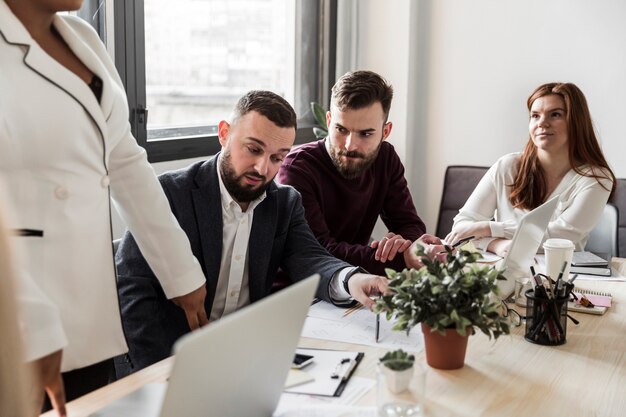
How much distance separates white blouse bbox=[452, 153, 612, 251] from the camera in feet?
9.19

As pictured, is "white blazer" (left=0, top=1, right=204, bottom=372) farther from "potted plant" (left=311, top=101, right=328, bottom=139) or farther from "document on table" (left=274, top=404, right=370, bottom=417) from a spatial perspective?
A: "potted plant" (left=311, top=101, right=328, bottom=139)

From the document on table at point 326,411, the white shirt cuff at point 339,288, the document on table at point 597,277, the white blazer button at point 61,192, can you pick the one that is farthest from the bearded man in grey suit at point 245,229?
the document on table at point 597,277

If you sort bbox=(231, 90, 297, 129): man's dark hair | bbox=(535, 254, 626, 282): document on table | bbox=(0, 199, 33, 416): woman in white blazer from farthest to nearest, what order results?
bbox=(535, 254, 626, 282): document on table, bbox=(231, 90, 297, 129): man's dark hair, bbox=(0, 199, 33, 416): woman in white blazer

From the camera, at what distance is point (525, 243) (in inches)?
77.9

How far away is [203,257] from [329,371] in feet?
1.92

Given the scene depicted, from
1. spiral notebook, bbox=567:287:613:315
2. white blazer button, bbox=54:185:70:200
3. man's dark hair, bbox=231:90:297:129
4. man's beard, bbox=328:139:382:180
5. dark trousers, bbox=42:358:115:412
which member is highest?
man's dark hair, bbox=231:90:297:129

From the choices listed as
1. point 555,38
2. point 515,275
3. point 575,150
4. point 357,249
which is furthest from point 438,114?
point 515,275

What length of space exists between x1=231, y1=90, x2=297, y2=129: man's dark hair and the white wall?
84.1 inches

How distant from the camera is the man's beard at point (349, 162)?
2602 millimetres

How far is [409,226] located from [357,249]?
501 mm

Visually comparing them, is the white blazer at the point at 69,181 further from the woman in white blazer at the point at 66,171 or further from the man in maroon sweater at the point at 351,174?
the man in maroon sweater at the point at 351,174

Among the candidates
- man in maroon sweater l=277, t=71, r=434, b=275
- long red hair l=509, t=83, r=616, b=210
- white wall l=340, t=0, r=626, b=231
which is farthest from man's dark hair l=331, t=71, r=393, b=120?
white wall l=340, t=0, r=626, b=231

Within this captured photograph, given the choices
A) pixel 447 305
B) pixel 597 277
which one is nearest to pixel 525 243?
pixel 597 277

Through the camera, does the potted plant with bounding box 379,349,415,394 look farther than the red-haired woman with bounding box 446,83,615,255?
No
